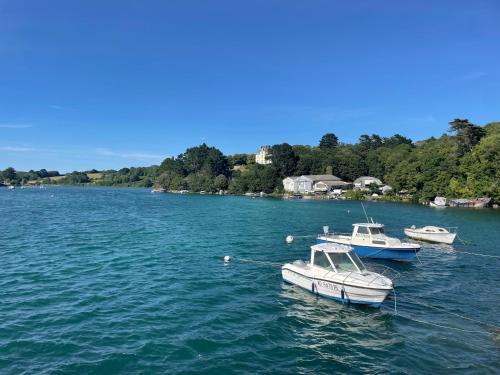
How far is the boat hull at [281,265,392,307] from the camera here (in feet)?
74.5

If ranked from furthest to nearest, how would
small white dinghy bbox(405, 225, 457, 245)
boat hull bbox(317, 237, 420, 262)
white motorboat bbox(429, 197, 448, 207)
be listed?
1. white motorboat bbox(429, 197, 448, 207)
2. small white dinghy bbox(405, 225, 457, 245)
3. boat hull bbox(317, 237, 420, 262)

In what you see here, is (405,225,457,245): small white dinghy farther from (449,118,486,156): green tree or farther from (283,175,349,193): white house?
(283,175,349,193): white house

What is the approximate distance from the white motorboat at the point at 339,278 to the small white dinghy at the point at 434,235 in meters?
28.8

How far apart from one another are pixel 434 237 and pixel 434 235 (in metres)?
0.27

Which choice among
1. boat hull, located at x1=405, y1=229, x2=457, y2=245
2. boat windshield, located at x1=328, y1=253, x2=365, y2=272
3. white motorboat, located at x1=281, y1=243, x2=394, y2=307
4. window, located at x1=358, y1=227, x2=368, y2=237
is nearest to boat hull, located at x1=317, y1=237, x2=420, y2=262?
window, located at x1=358, y1=227, x2=368, y2=237

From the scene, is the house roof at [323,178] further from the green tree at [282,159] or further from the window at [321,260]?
the window at [321,260]

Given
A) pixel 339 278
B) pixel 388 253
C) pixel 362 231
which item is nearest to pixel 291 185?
pixel 362 231

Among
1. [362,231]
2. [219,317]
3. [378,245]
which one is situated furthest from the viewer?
[362,231]

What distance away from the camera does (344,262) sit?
83.7ft

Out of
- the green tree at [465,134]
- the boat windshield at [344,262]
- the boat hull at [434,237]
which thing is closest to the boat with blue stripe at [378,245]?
the boat hull at [434,237]

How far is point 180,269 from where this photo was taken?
3300cm

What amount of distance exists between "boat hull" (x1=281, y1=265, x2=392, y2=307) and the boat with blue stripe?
14.4 meters

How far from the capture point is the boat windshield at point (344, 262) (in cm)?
2511

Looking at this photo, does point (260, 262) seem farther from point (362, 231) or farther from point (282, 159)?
point (282, 159)
